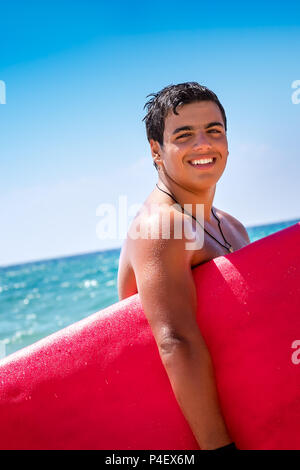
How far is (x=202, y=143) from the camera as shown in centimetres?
171

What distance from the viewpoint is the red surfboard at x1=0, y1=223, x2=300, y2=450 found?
1483mm

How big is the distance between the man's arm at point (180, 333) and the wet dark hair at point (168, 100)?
1.86 ft

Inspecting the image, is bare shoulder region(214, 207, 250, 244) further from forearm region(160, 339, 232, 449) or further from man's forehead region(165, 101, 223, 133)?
forearm region(160, 339, 232, 449)

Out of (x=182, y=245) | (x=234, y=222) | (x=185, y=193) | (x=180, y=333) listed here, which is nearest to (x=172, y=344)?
(x=180, y=333)

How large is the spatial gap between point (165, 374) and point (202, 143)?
0.84 metres

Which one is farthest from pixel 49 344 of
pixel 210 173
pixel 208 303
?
pixel 210 173

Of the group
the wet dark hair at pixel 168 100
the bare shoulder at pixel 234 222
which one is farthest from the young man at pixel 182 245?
the bare shoulder at pixel 234 222

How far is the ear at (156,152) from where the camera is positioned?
6.14ft

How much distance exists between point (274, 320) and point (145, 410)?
53 centimetres

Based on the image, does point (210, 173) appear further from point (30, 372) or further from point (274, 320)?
point (30, 372)

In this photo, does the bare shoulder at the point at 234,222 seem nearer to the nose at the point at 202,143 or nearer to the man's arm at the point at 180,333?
the nose at the point at 202,143

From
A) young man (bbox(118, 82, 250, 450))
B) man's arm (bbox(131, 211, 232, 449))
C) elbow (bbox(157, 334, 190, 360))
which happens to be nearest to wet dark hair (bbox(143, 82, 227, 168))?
young man (bbox(118, 82, 250, 450))

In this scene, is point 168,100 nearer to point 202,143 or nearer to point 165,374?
point 202,143

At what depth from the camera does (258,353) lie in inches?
59.2
